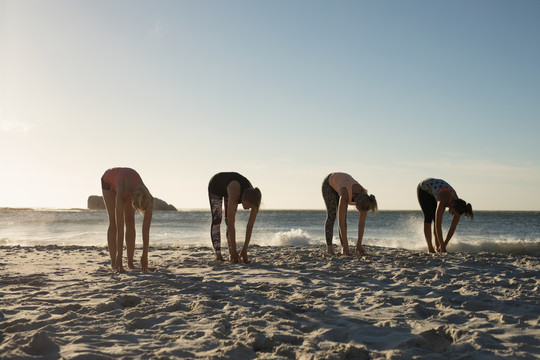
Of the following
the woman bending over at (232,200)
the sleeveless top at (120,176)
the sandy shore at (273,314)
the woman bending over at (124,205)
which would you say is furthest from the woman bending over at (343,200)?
the sleeveless top at (120,176)

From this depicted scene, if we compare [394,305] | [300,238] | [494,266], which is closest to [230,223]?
[394,305]

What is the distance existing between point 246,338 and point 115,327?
2.78 feet

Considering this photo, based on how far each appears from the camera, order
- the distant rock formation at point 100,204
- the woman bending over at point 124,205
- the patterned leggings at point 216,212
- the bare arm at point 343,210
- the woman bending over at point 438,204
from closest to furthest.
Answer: the woman bending over at point 124,205 → the patterned leggings at point 216,212 → the bare arm at point 343,210 → the woman bending over at point 438,204 → the distant rock formation at point 100,204

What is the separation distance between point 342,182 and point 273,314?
3.63 meters

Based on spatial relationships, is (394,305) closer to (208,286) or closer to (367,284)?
(367,284)

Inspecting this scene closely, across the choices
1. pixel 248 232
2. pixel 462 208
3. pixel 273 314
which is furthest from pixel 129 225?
pixel 462 208

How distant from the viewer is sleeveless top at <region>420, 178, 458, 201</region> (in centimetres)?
680

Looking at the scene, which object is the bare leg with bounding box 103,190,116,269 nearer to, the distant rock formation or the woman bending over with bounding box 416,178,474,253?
the woman bending over with bounding box 416,178,474,253

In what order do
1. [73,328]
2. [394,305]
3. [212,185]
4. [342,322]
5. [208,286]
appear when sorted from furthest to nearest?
[212,185], [208,286], [394,305], [342,322], [73,328]

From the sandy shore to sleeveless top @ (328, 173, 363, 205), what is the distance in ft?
4.76

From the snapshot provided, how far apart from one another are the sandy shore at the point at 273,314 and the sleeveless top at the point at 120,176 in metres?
1.05

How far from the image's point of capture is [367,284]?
162 inches

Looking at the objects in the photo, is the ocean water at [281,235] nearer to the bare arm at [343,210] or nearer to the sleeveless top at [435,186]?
the bare arm at [343,210]

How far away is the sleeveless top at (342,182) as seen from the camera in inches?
242
